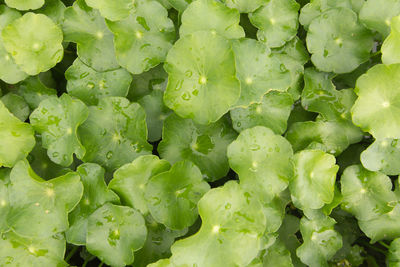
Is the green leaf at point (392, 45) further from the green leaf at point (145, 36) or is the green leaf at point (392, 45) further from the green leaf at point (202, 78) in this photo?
the green leaf at point (145, 36)

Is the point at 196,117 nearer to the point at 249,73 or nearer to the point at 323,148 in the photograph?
the point at 249,73

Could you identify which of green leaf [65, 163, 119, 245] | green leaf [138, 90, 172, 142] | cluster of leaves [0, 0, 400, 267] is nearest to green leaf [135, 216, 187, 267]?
cluster of leaves [0, 0, 400, 267]

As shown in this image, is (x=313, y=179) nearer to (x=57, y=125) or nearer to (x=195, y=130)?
(x=195, y=130)

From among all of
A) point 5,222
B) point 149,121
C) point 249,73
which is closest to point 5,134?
point 5,222

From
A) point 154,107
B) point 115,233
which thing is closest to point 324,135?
point 154,107

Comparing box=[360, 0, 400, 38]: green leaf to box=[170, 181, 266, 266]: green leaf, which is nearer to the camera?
box=[170, 181, 266, 266]: green leaf

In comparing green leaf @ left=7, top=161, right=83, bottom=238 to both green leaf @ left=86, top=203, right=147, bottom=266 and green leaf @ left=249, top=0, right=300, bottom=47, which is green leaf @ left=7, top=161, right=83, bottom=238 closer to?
green leaf @ left=86, top=203, right=147, bottom=266
